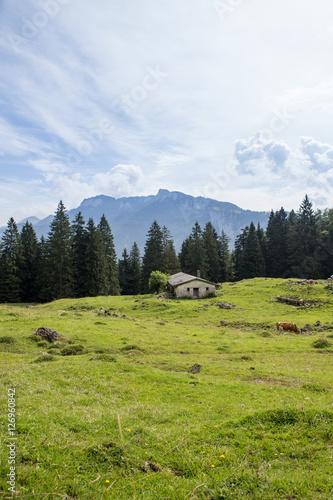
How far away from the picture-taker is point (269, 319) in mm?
31125

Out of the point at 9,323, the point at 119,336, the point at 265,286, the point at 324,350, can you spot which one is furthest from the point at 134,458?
the point at 265,286

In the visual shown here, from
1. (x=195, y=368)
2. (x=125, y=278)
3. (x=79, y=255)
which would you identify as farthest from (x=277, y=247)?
(x=195, y=368)

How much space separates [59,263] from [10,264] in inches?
440

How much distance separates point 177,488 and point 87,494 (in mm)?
1478

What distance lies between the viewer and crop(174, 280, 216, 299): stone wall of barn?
163 ft

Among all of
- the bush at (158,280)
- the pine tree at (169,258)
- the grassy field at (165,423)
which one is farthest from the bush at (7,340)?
the pine tree at (169,258)

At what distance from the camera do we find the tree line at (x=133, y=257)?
2386 inches

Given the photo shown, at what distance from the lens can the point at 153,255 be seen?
255 feet

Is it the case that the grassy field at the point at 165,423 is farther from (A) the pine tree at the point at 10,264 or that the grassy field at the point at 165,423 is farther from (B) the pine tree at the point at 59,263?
(A) the pine tree at the point at 10,264

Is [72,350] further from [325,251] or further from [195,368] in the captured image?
[325,251]

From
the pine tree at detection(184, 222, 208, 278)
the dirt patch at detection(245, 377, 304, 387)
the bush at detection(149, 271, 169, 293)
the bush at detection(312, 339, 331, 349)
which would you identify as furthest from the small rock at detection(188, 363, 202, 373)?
the pine tree at detection(184, 222, 208, 278)

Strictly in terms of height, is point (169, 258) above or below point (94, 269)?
above

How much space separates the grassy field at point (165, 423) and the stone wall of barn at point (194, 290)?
32.1m

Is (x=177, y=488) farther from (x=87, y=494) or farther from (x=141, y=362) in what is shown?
(x=141, y=362)
